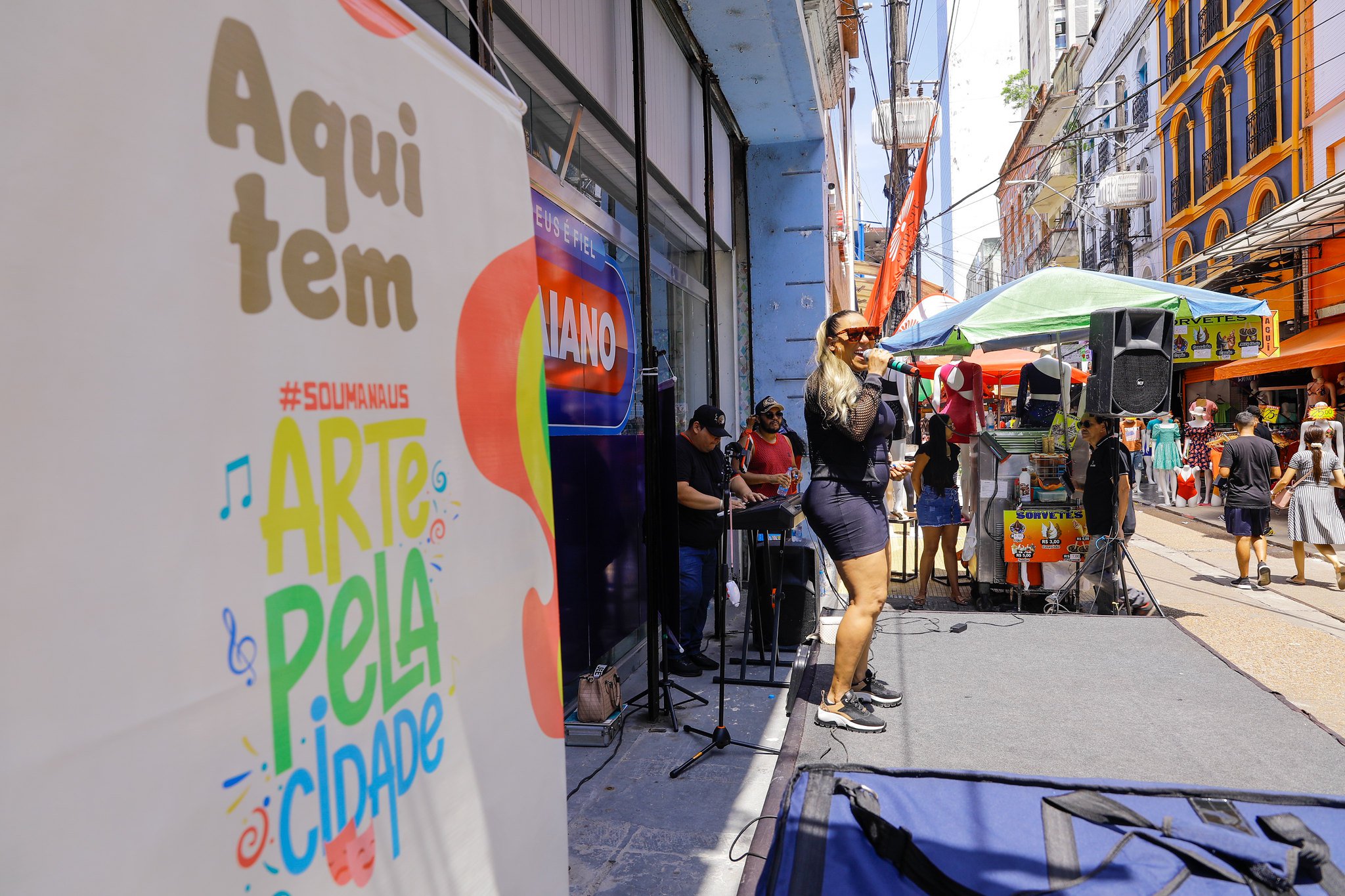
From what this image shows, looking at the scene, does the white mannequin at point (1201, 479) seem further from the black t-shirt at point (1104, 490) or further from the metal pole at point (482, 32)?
the metal pole at point (482, 32)

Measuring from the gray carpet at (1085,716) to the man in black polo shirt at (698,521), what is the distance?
83 cm

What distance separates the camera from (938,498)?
317 inches

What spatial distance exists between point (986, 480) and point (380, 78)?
7594 millimetres

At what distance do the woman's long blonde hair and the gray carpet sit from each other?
5.12 ft

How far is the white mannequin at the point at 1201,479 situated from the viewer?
53.2 feet

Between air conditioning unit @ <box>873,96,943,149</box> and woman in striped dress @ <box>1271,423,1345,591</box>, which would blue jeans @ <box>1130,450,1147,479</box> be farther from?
woman in striped dress @ <box>1271,423,1345,591</box>

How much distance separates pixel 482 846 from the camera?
1.67 m

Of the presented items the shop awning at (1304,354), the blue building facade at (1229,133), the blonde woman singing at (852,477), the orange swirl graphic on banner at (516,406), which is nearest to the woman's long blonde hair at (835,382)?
the blonde woman singing at (852,477)

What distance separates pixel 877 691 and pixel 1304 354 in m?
13.5

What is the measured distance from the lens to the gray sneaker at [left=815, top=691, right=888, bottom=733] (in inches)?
169

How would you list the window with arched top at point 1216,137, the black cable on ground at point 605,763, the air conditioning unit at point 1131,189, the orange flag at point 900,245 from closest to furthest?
the black cable on ground at point 605,763, the orange flag at point 900,245, the window with arched top at point 1216,137, the air conditioning unit at point 1131,189

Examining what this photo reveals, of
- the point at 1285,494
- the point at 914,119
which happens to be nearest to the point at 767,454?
the point at 1285,494

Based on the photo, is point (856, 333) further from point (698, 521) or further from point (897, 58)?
point (897, 58)

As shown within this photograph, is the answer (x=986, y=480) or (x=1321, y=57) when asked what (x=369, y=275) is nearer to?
(x=986, y=480)
